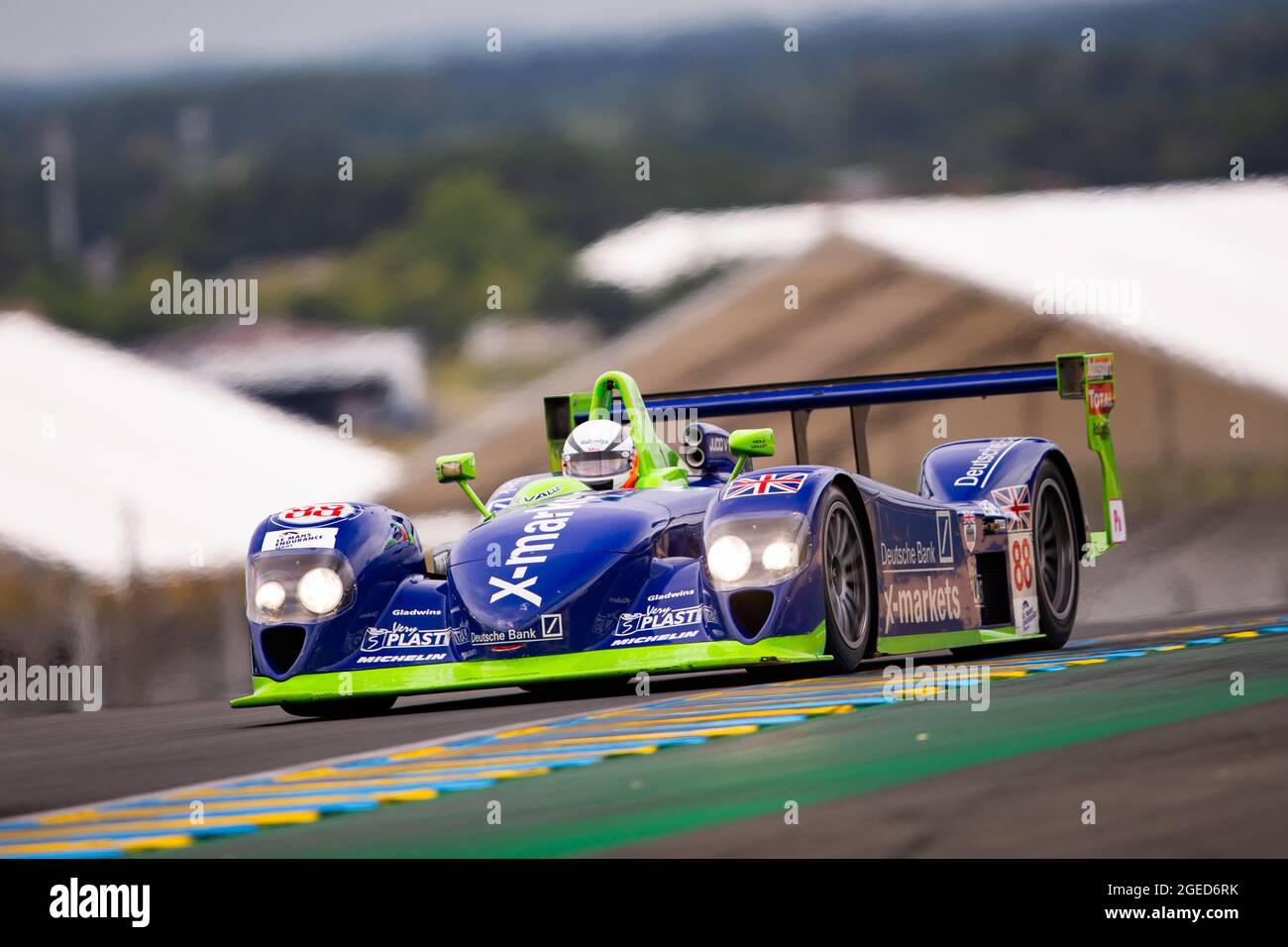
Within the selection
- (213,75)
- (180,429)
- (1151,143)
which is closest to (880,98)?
(1151,143)

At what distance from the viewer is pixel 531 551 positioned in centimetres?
958

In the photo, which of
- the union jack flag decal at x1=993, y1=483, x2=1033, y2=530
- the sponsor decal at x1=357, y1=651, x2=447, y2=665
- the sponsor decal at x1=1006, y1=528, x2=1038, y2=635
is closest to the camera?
the sponsor decal at x1=357, y1=651, x2=447, y2=665

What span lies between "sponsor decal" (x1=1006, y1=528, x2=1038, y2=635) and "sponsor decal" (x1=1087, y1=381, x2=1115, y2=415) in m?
1.02

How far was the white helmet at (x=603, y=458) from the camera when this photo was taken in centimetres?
1088

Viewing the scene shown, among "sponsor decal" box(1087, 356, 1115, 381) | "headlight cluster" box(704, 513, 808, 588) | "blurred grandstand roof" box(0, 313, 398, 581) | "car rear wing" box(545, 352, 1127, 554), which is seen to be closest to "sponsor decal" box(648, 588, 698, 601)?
"headlight cluster" box(704, 513, 808, 588)

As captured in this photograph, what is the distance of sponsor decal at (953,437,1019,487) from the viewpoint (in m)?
12.2

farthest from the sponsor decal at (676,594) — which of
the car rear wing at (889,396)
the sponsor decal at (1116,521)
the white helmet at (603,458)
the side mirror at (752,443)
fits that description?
the sponsor decal at (1116,521)

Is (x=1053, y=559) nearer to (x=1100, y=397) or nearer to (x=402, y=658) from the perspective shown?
(x=1100, y=397)

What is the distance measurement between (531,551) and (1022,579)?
3660 millimetres

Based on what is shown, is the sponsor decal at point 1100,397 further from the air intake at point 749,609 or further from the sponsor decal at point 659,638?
the sponsor decal at point 659,638

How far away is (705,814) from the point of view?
547 cm

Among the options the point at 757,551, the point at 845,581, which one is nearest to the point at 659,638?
the point at 757,551

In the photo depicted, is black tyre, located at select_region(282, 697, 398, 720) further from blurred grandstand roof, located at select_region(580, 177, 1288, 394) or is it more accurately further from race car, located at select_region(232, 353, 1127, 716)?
blurred grandstand roof, located at select_region(580, 177, 1288, 394)

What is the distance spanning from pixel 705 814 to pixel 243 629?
41.8 feet
